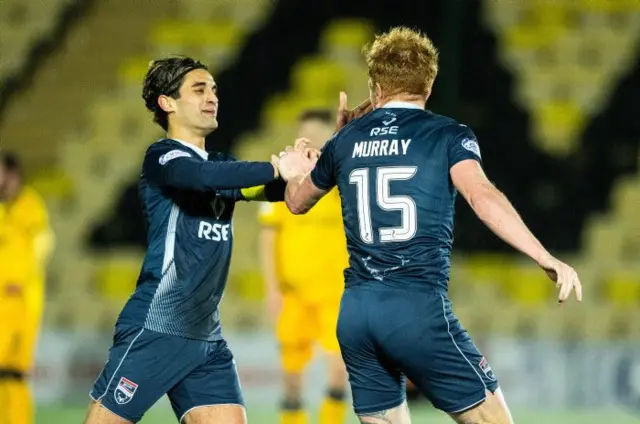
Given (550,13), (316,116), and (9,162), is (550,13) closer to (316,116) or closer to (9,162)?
(316,116)

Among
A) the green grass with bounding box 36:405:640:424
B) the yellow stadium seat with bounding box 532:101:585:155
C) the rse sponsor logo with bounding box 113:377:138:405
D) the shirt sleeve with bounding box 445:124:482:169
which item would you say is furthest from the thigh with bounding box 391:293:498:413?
the yellow stadium seat with bounding box 532:101:585:155

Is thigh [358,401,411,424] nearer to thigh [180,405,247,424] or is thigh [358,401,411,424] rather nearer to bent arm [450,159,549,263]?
thigh [180,405,247,424]

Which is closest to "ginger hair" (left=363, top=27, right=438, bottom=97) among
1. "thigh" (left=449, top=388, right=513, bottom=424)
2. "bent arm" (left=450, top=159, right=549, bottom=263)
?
"bent arm" (left=450, top=159, right=549, bottom=263)

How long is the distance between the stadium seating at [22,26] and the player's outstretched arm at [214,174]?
28.3 feet

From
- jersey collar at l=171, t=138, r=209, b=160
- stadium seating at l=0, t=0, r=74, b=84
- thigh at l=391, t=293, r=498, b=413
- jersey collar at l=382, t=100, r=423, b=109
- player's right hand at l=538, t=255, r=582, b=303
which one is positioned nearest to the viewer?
player's right hand at l=538, t=255, r=582, b=303

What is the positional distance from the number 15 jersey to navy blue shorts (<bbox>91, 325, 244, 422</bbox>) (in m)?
0.76

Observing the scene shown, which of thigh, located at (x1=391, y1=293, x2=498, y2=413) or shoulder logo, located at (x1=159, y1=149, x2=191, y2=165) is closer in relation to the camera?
thigh, located at (x1=391, y1=293, x2=498, y2=413)

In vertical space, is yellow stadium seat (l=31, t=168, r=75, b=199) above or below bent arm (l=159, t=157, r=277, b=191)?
above

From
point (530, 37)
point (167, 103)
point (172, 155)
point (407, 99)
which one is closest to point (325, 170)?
point (407, 99)

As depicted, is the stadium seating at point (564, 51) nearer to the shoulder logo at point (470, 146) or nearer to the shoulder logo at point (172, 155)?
the shoulder logo at point (172, 155)

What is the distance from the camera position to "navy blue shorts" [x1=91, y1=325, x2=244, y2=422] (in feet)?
15.5

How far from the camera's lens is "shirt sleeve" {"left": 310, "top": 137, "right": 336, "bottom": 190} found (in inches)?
179

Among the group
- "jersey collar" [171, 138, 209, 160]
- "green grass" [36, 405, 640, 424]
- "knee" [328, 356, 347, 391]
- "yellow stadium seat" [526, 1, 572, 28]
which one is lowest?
"green grass" [36, 405, 640, 424]

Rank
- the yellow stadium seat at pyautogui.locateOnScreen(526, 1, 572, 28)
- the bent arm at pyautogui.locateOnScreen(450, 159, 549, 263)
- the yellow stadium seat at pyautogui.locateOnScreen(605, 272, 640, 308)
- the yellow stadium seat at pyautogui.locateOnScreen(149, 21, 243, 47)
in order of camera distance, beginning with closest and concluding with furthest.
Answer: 1. the bent arm at pyautogui.locateOnScreen(450, 159, 549, 263)
2. the yellow stadium seat at pyautogui.locateOnScreen(605, 272, 640, 308)
3. the yellow stadium seat at pyautogui.locateOnScreen(526, 1, 572, 28)
4. the yellow stadium seat at pyautogui.locateOnScreen(149, 21, 243, 47)
